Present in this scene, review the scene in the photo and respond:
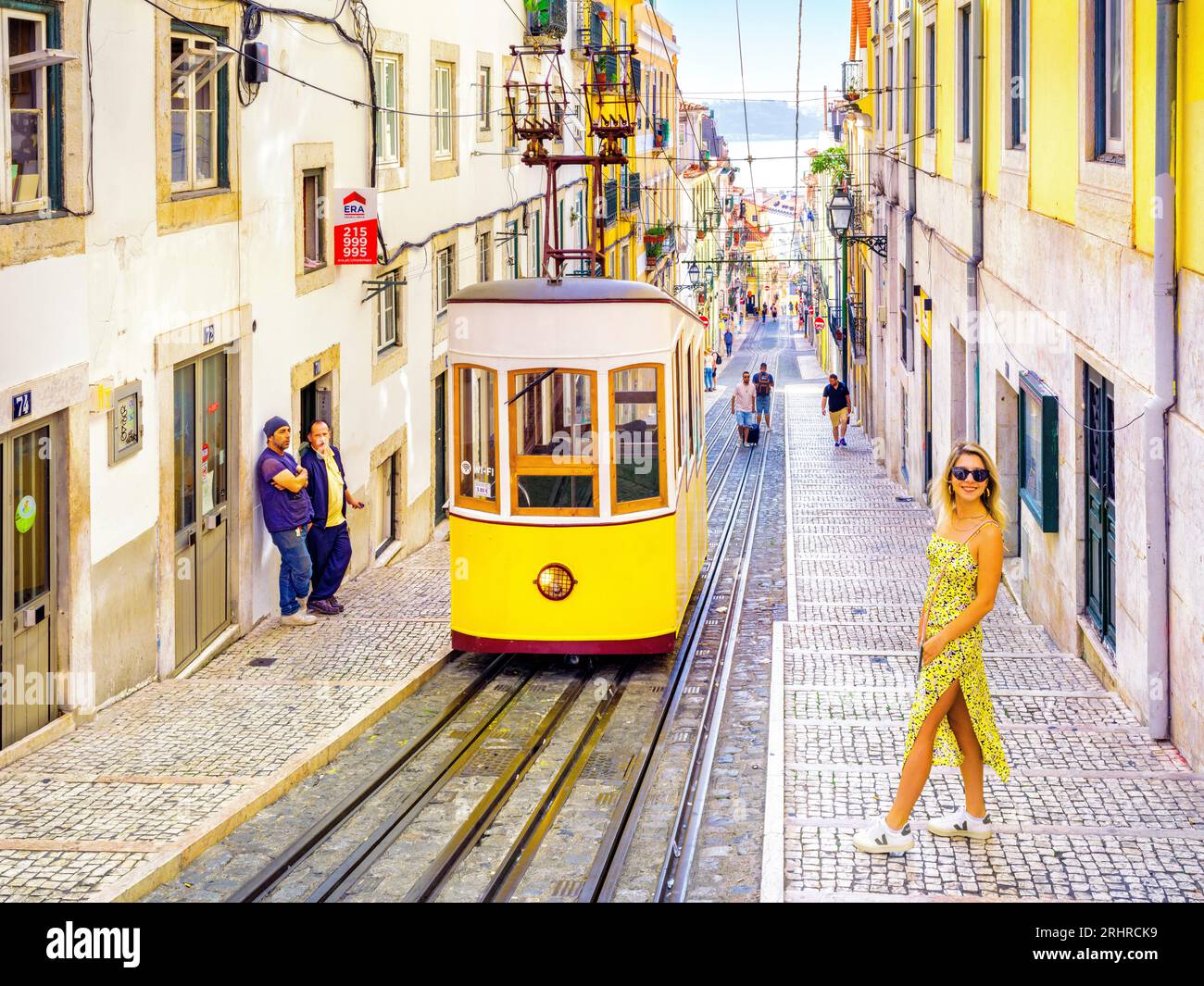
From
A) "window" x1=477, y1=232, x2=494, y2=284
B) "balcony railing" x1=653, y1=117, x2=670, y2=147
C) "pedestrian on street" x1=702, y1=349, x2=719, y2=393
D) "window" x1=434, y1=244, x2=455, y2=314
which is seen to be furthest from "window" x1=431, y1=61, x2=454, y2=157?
"pedestrian on street" x1=702, y1=349, x2=719, y2=393

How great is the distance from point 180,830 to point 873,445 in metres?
22.8

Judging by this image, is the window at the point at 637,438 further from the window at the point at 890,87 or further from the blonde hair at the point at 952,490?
the window at the point at 890,87

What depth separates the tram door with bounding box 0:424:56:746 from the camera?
7855mm

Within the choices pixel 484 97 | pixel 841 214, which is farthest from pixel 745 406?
pixel 484 97

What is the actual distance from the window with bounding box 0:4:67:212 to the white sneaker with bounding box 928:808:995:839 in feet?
18.0

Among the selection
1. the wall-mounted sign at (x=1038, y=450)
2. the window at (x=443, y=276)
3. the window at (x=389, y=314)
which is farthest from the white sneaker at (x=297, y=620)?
the window at (x=443, y=276)

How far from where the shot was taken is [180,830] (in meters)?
6.80

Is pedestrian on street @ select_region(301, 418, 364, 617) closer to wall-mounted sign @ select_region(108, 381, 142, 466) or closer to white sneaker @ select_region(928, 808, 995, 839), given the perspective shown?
wall-mounted sign @ select_region(108, 381, 142, 466)

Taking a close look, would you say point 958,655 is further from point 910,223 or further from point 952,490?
point 910,223

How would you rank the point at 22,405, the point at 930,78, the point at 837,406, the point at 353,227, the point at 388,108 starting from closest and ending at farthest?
the point at 22,405 < the point at 353,227 < the point at 388,108 < the point at 930,78 < the point at 837,406

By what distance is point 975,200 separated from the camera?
1459 cm

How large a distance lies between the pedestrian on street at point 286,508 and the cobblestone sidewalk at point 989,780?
3620 mm

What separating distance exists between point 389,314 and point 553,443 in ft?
21.8
